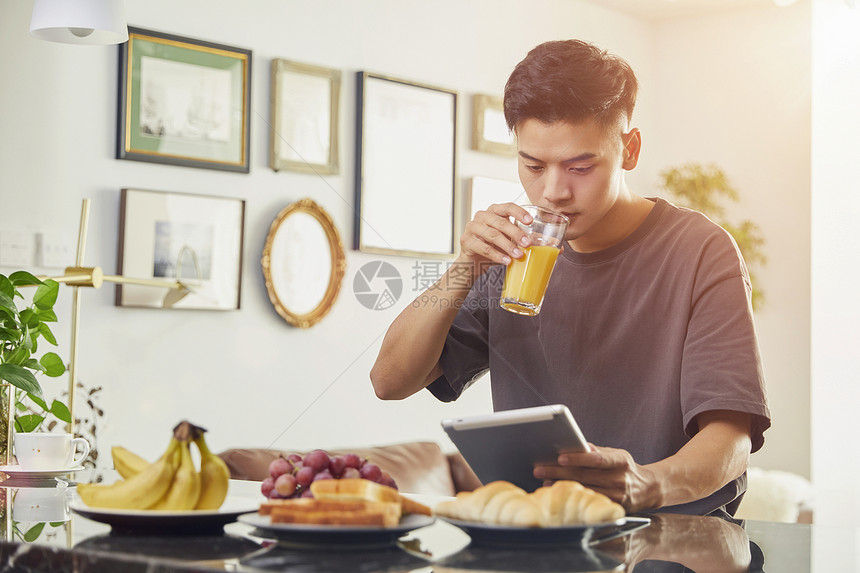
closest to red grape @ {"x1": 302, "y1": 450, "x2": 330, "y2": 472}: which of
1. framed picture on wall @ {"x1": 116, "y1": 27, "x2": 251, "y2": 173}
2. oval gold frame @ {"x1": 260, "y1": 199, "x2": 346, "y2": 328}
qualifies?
framed picture on wall @ {"x1": 116, "y1": 27, "x2": 251, "y2": 173}

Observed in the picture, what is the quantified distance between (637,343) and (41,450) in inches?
35.2

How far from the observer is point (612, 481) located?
3.13 ft

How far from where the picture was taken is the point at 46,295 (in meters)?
1.49

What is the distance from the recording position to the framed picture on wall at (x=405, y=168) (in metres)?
3.20

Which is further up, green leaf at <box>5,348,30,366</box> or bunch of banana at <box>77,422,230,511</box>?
green leaf at <box>5,348,30,366</box>

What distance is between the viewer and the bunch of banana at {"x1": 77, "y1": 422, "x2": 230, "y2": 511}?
2.55 ft

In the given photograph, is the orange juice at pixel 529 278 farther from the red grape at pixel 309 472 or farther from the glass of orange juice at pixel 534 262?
the red grape at pixel 309 472

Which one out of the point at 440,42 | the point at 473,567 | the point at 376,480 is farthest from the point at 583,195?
the point at 440,42

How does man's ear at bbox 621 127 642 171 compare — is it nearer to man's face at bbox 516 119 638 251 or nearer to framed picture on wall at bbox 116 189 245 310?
man's face at bbox 516 119 638 251

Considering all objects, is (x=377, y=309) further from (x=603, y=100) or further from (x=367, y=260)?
(x=603, y=100)

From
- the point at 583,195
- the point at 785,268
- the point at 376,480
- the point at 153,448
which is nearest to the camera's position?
the point at 376,480

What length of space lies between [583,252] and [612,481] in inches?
26.9

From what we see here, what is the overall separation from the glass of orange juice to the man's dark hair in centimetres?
17

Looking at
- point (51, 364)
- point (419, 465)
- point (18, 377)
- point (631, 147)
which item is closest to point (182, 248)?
point (419, 465)
